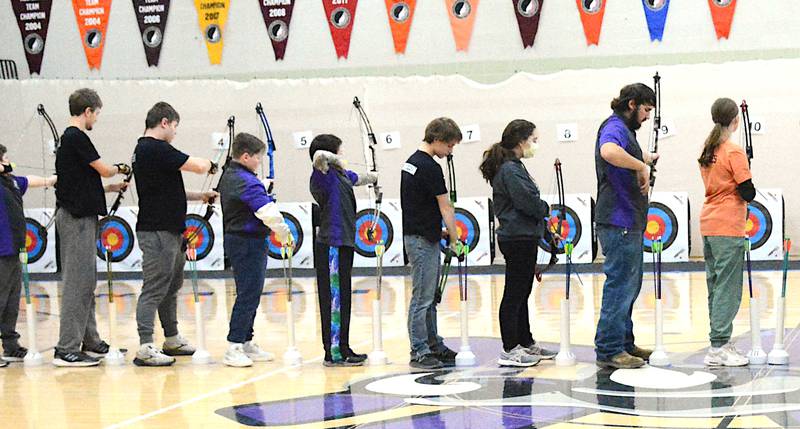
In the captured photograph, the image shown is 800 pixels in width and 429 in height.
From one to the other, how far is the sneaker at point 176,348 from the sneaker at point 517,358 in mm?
1978

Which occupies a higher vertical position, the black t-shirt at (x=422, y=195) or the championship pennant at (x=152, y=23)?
the championship pennant at (x=152, y=23)

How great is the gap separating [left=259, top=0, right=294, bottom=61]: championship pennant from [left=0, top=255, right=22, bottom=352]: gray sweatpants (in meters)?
7.16

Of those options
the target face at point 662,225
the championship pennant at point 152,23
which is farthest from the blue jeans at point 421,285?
the championship pennant at point 152,23

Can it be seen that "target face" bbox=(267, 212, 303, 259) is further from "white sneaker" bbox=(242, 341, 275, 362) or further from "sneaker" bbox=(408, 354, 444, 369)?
"sneaker" bbox=(408, 354, 444, 369)

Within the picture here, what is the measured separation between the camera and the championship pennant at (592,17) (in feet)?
40.7

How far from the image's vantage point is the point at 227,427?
14.5 ft

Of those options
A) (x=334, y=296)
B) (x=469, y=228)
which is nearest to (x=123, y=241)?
(x=469, y=228)

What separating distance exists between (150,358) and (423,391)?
6.22 ft

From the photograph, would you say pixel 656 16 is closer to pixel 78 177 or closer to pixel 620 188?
pixel 620 188

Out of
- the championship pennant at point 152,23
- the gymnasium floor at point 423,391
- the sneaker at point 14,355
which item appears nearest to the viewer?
the gymnasium floor at point 423,391

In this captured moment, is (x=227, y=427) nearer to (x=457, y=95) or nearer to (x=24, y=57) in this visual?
(x=457, y=95)

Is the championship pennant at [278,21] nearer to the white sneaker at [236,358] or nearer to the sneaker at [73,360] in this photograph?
the sneaker at [73,360]

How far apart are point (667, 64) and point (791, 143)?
1555 millimetres

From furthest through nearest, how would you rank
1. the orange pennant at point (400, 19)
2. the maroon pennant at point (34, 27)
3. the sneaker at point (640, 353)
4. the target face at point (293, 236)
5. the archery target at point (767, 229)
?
the maroon pennant at point (34, 27) < the orange pennant at point (400, 19) < the target face at point (293, 236) < the archery target at point (767, 229) < the sneaker at point (640, 353)
